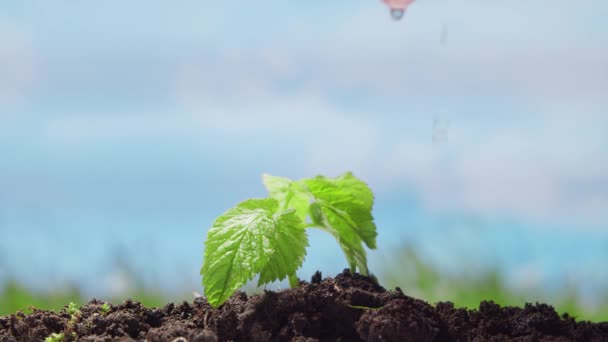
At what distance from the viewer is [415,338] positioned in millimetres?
2100

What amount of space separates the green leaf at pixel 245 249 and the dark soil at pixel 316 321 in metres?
0.08

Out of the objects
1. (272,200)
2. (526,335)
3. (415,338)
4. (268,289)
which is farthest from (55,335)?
(526,335)

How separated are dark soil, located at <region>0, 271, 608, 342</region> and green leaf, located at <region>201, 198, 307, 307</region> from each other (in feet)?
0.26

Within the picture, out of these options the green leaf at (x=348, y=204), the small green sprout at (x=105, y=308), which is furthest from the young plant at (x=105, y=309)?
the green leaf at (x=348, y=204)

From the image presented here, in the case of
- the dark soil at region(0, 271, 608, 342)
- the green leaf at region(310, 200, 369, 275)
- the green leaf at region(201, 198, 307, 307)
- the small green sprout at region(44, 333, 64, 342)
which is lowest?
the small green sprout at region(44, 333, 64, 342)

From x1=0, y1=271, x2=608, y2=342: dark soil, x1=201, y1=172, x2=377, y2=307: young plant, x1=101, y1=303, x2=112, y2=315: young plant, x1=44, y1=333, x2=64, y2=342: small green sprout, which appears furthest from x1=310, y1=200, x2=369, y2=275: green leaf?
x1=44, y1=333, x2=64, y2=342: small green sprout

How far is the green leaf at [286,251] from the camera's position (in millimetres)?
2354

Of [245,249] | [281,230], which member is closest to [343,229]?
[281,230]

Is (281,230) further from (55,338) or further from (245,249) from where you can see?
(55,338)

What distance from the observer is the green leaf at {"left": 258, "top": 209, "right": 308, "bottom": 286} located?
2.35 meters

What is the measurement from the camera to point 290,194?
2.73 metres

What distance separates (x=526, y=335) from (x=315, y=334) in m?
0.64

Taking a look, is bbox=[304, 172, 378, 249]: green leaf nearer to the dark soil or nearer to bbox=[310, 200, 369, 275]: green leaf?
bbox=[310, 200, 369, 275]: green leaf

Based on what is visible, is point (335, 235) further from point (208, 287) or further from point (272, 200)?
point (208, 287)
